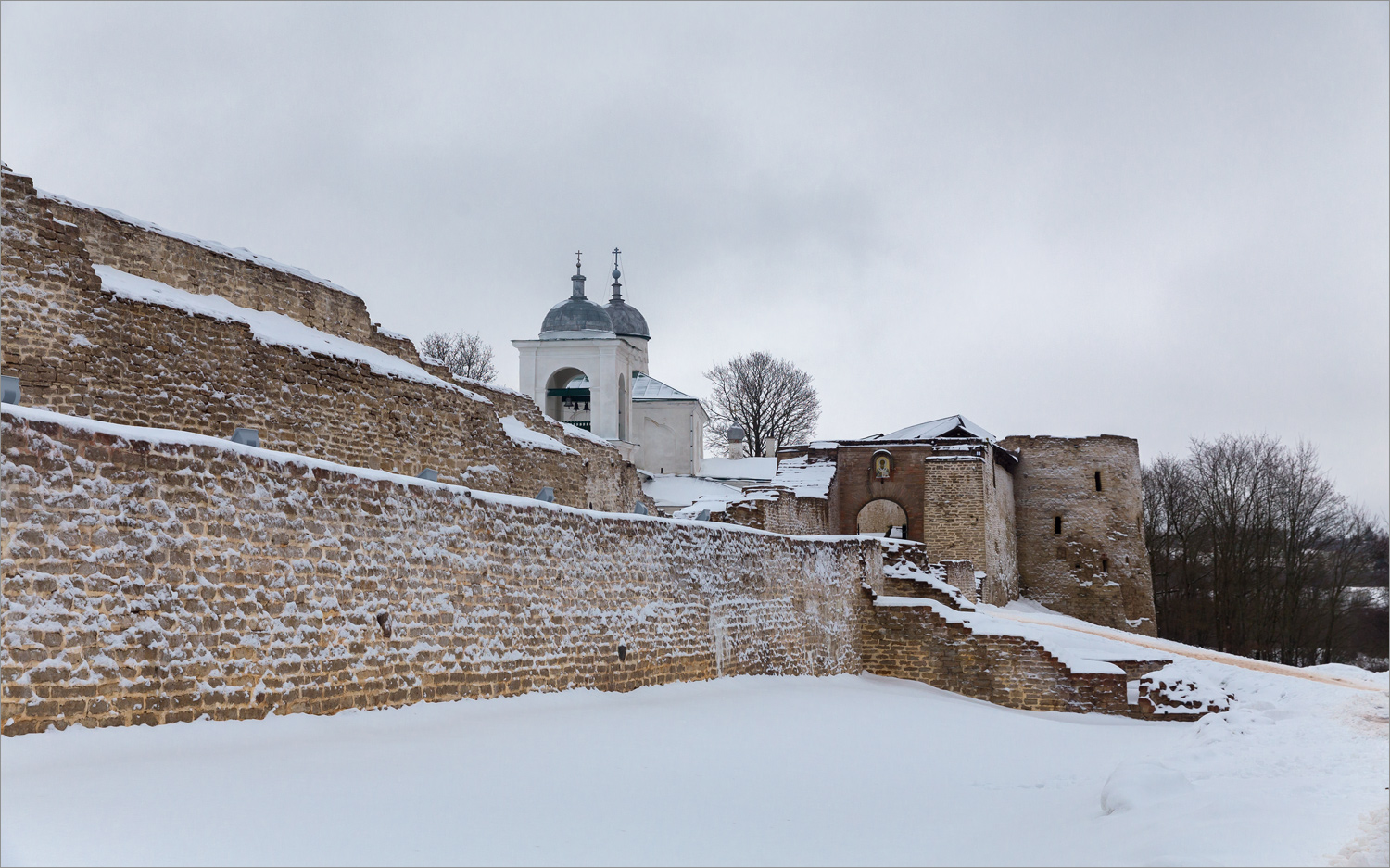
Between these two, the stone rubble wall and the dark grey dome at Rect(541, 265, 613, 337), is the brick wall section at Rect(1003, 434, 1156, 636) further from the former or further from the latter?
the dark grey dome at Rect(541, 265, 613, 337)

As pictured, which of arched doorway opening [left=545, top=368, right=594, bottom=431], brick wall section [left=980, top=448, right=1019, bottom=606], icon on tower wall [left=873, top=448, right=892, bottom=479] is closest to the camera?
brick wall section [left=980, top=448, right=1019, bottom=606]

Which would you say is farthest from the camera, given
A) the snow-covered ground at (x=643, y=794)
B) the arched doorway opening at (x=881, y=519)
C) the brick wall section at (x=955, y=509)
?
the arched doorway opening at (x=881, y=519)

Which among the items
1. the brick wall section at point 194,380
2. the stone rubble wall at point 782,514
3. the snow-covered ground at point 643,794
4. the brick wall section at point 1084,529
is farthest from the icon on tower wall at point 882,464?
the snow-covered ground at point 643,794

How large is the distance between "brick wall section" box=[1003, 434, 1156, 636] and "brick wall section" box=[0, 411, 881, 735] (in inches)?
776

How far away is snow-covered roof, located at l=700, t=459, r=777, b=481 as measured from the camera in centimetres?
4194

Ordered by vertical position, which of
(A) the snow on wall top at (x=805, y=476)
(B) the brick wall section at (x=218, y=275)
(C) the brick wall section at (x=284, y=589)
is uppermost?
(B) the brick wall section at (x=218, y=275)

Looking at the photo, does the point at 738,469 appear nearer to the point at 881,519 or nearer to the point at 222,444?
the point at 881,519

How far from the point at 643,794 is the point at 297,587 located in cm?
263

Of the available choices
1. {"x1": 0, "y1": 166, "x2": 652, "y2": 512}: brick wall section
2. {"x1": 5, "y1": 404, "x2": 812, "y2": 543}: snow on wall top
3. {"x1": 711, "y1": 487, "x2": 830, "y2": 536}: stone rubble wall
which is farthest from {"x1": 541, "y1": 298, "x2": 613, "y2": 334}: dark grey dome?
{"x1": 5, "y1": 404, "x2": 812, "y2": 543}: snow on wall top

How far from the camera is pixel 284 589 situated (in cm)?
739

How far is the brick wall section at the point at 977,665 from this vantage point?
1617cm

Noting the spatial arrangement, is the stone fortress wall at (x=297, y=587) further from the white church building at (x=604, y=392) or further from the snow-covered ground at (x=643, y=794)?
the white church building at (x=604, y=392)

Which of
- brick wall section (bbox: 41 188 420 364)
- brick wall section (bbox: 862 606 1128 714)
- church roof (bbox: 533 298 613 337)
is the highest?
church roof (bbox: 533 298 613 337)

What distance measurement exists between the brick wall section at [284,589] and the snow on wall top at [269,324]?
442cm
